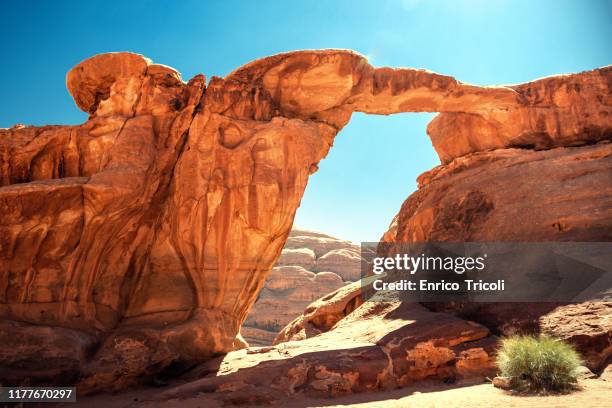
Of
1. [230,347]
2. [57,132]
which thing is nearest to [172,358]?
[230,347]

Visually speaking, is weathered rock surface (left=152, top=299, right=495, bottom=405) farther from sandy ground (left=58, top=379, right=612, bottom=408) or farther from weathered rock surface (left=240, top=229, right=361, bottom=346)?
weathered rock surface (left=240, top=229, right=361, bottom=346)

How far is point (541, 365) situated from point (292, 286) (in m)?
33.4

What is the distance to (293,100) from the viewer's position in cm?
1742

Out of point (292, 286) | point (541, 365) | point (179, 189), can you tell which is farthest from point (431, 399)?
point (292, 286)

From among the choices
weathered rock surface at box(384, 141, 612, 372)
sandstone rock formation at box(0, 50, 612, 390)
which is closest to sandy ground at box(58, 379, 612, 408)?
sandstone rock formation at box(0, 50, 612, 390)

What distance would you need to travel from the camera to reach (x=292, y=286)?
41.4m

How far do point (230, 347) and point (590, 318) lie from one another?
31.6ft

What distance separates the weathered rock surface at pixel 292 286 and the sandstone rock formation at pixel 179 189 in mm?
24235

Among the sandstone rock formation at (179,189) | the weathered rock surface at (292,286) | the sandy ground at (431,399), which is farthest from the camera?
the weathered rock surface at (292,286)

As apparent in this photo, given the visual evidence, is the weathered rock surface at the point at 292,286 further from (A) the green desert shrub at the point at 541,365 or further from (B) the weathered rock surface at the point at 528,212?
(A) the green desert shrub at the point at 541,365

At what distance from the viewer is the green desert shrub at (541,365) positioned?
8.62 meters

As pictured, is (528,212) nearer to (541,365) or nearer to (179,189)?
(541,365)

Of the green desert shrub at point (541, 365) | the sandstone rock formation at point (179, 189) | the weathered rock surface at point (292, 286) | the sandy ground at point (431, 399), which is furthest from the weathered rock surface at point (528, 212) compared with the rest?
the weathered rock surface at point (292, 286)

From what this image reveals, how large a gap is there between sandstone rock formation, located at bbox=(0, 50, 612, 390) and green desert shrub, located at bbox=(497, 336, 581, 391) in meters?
2.18
